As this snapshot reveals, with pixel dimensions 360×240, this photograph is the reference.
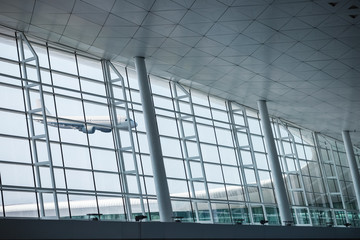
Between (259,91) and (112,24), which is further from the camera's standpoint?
(259,91)

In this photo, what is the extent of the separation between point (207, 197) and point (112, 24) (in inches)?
504

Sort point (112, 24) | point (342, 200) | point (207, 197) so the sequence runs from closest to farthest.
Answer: point (112, 24), point (207, 197), point (342, 200)

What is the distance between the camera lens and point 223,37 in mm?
24812

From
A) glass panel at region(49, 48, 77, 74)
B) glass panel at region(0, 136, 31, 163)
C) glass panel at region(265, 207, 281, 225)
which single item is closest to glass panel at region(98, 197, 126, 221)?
glass panel at region(0, 136, 31, 163)

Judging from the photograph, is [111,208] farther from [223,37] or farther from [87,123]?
[223,37]

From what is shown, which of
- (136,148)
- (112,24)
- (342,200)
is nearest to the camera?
(112,24)

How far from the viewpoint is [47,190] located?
68.8 feet

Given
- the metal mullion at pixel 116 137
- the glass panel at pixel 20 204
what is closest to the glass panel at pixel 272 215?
the metal mullion at pixel 116 137

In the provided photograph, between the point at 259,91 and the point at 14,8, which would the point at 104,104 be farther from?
the point at 259,91

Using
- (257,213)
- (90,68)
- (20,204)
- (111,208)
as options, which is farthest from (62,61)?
(257,213)

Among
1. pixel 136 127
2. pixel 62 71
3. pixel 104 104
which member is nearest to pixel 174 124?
pixel 136 127

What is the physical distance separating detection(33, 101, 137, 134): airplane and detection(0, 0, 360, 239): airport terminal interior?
76 millimetres

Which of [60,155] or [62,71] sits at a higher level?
[62,71]

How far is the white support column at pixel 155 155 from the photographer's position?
2438cm
